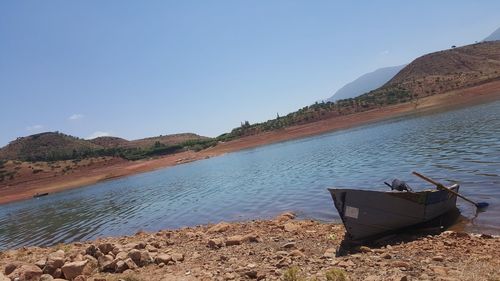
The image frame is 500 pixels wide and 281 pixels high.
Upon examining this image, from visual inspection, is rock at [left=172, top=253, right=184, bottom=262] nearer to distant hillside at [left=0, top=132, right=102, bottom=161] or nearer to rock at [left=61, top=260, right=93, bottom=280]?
rock at [left=61, top=260, right=93, bottom=280]

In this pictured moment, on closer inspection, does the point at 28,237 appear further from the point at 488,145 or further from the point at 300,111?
the point at 300,111

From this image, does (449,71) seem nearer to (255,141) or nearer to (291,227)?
(255,141)

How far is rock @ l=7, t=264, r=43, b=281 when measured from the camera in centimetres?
935

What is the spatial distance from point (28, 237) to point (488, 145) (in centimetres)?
2659

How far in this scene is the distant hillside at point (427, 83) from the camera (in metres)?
88.4

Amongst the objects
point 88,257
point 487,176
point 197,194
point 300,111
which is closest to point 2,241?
point 197,194

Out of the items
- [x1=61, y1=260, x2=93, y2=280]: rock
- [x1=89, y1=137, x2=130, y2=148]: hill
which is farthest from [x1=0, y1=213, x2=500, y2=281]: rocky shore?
[x1=89, y1=137, x2=130, y2=148]: hill

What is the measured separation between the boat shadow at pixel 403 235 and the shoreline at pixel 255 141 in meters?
54.5

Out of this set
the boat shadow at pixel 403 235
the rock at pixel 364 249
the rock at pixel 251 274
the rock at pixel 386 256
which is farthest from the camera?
the boat shadow at pixel 403 235

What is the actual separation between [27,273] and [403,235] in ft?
30.8

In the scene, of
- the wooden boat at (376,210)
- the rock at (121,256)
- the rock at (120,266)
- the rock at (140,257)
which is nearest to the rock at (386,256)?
the wooden boat at (376,210)

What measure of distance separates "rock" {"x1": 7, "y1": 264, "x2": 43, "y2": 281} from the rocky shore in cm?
2

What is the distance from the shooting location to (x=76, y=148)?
398 ft

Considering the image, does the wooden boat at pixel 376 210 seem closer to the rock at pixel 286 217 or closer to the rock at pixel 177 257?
the rock at pixel 286 217
